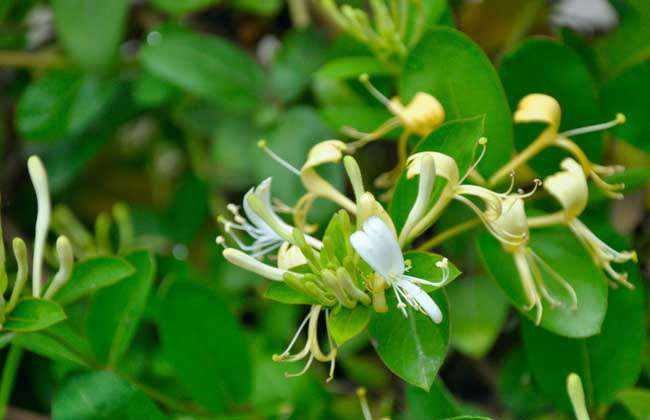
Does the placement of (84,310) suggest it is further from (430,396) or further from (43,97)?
(430,396)

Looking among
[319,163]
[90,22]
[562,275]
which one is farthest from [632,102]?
[90,22]

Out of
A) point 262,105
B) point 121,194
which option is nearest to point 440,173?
point 262,105

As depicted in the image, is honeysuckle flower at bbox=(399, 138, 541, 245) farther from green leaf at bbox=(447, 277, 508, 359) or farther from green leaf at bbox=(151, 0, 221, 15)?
green leaf at bbox=(151, 0, 221, 15)

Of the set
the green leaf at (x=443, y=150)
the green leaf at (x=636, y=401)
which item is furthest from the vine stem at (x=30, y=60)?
the green leaf at (x=636, y=401)

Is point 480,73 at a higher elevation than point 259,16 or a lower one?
higher

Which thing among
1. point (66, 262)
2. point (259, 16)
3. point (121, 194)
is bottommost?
point (121, 194)

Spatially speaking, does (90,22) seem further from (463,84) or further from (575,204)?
(575,204)

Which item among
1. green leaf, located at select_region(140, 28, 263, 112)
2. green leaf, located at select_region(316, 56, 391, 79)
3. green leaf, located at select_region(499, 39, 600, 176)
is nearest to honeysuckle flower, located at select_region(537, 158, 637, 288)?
green leaf, located at select_region(499, 39, 600, 176)
